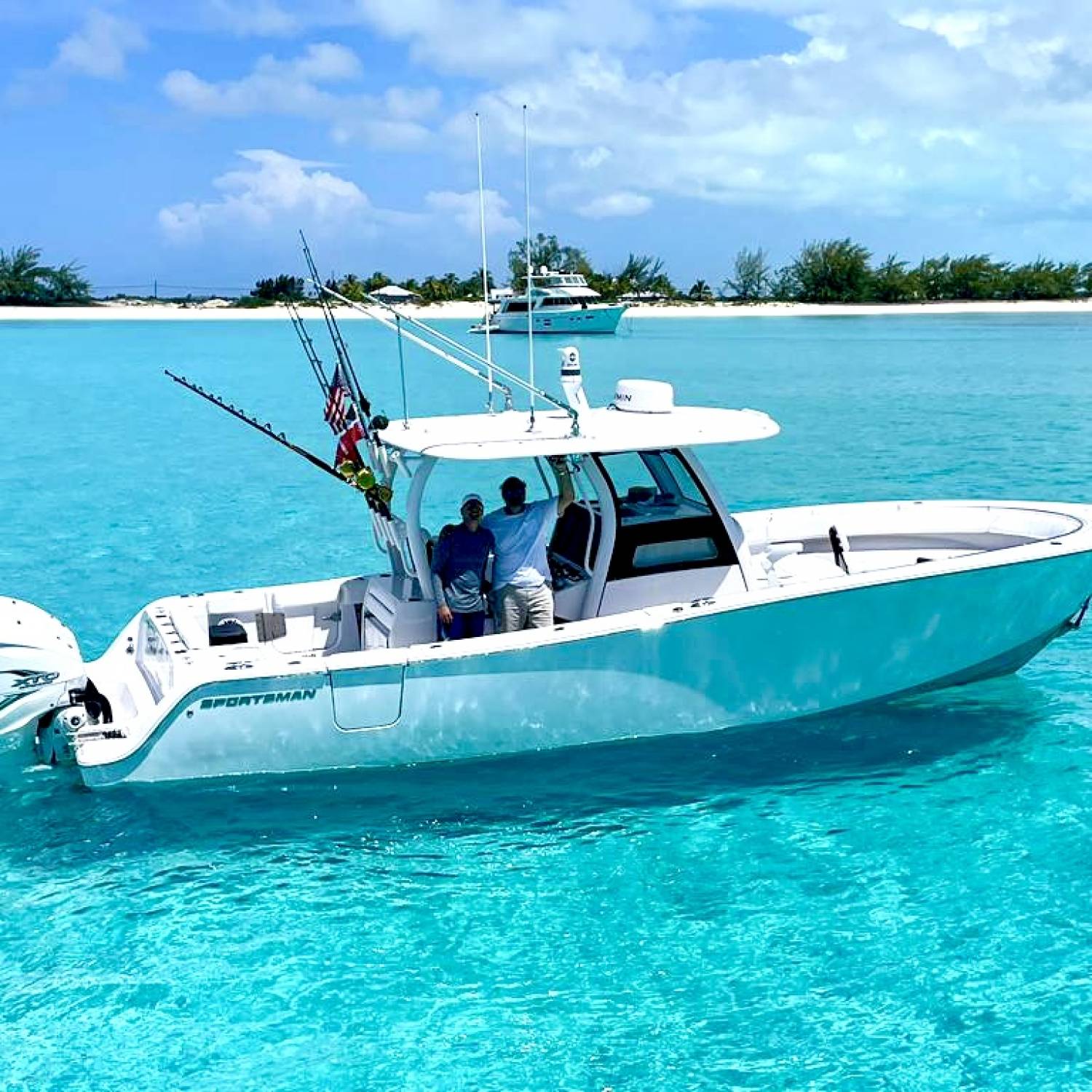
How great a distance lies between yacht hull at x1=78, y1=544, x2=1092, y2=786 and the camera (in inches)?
281

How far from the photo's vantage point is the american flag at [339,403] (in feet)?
25.7

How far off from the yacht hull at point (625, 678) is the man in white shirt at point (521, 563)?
0.33 metres

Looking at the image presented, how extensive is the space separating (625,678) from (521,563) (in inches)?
35.8

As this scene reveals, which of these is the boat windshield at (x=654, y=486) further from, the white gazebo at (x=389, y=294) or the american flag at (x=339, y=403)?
the white gazebo at (x=389, y=294)

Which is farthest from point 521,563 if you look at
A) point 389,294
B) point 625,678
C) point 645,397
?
point 389,294

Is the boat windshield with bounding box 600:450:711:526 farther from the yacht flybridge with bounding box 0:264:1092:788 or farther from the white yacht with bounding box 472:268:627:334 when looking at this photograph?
the white yacht with bounding box 472:268:627:334

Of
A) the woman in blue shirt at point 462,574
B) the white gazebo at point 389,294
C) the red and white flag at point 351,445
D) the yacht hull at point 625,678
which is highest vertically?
the white gazebo at point 389,294

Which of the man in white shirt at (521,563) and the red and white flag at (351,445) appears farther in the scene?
the red and white flag at (351,445)

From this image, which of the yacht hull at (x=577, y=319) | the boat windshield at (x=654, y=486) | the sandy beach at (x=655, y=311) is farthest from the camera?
the sandy beach at (x=655, y=311)

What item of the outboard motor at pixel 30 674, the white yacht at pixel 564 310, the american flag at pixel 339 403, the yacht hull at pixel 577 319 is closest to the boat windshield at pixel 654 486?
the american flag at pixel 339 403

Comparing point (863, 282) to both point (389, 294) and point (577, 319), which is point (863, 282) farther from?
point (389, 294)

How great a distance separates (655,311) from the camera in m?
107

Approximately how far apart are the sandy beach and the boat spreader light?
3580 inches

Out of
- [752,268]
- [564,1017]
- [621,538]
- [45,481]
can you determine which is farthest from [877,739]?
[752,268]
